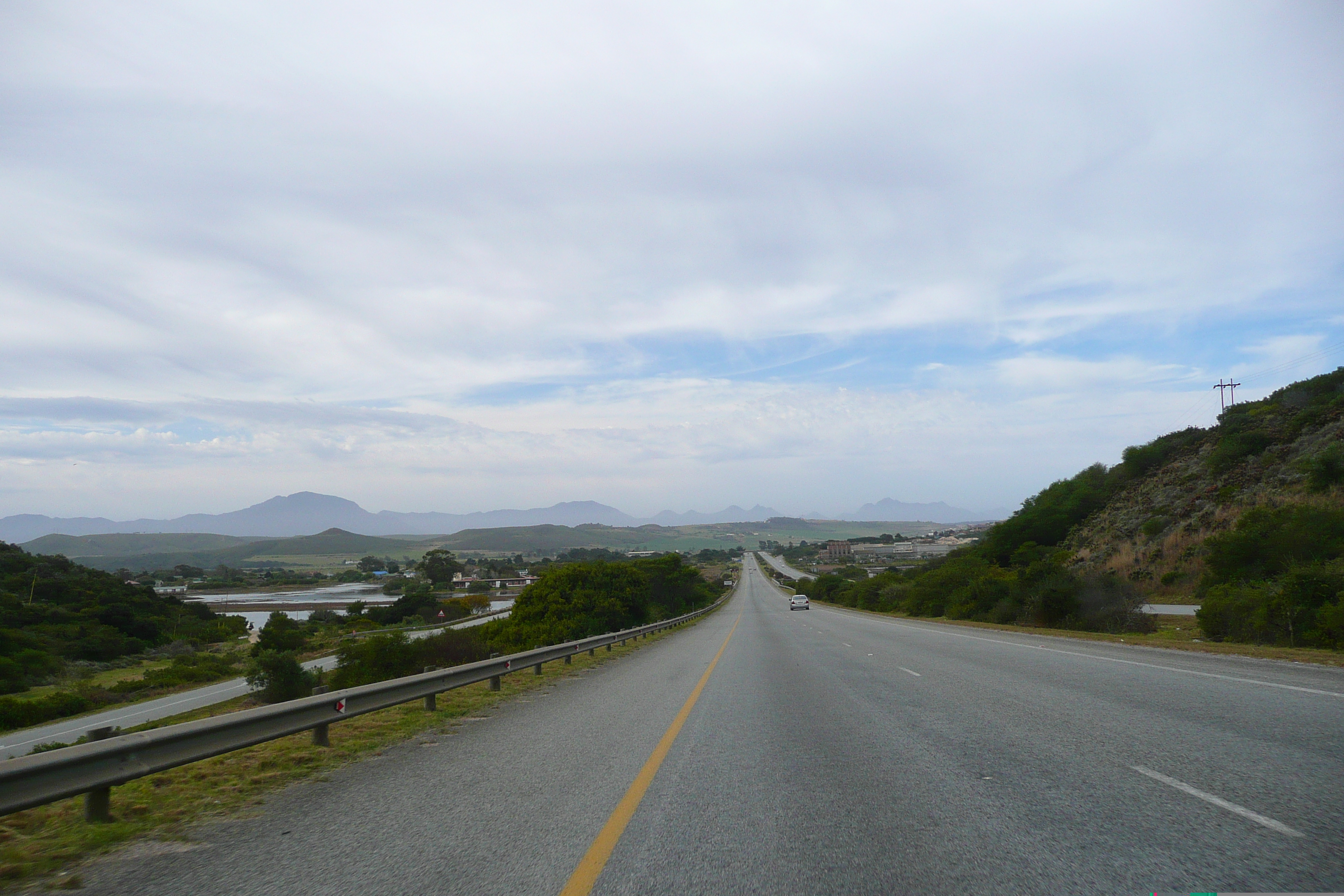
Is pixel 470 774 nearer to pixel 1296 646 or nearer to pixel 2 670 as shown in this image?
pixel 1296 646

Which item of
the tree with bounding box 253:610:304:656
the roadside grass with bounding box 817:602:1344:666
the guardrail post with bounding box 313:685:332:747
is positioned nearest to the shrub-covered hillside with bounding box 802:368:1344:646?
the roadside grass with bounding box 817:602:1344:666

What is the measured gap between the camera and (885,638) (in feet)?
83.8

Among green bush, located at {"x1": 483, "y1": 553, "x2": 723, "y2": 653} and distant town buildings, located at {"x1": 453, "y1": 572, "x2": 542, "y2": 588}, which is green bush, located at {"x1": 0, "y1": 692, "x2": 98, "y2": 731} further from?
distant town buildings, located at {"x1": 453, "y1": 572, "x2": 542, "y2": 588}

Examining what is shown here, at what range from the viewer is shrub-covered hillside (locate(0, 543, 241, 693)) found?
51.5 metres

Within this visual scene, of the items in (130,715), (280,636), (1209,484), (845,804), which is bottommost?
(280,636)

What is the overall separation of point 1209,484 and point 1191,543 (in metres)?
11.1

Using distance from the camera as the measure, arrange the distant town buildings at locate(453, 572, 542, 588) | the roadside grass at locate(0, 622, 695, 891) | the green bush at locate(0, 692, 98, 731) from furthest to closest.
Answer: the distant town buildings at locate(453, 572, 542, 588) < the green bush at locate(0, 692, 98, 731) < the roadside grass at locate(0, 622, 695, 891)

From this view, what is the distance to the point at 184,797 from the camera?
6387 millimetres

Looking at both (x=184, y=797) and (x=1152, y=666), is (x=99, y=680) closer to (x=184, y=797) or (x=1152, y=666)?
(x=184, y=797)

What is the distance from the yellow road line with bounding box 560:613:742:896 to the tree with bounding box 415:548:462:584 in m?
137

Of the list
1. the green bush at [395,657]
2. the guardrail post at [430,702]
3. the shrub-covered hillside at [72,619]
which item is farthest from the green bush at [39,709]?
the guardrail post at [430,702]

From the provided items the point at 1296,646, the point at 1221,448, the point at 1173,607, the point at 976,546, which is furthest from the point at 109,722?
the point at 976,546

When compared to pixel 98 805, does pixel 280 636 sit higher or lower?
lower

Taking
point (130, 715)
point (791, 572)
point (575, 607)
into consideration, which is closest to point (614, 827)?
point (130, 715)
